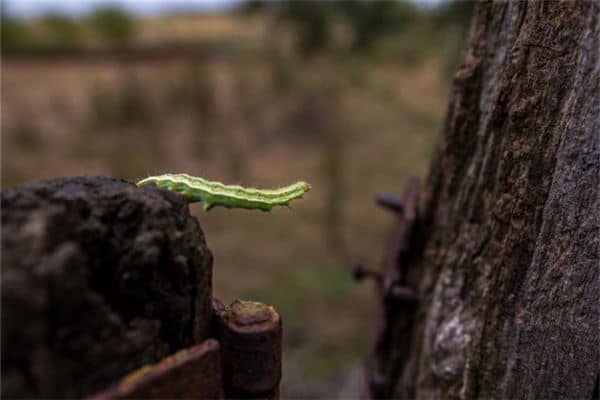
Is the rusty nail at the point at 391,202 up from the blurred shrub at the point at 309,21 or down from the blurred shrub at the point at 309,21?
down

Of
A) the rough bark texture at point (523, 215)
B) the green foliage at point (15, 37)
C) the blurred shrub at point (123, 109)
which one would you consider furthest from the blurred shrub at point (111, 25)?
the rough bark texture at point (523, 215)

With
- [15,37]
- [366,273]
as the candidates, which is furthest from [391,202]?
[15,37]

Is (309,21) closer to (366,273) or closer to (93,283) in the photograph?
(366,273)

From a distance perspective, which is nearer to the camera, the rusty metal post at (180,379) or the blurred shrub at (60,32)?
the rusty metal post at (180,379)

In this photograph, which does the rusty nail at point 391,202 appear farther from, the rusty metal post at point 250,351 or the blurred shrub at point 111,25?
the blurred shrub at point 111,25

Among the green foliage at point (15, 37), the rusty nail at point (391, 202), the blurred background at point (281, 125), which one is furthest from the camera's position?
the green foliage at point (15, 37)

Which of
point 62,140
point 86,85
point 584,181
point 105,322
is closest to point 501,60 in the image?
point 584,181

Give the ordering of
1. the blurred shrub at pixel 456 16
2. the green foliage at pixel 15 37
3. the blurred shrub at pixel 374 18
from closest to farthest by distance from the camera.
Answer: the blurred shrub at pixel 456 16 < the blurred shrub at pixel 374 18 < the green foliage at pixel 15 37
